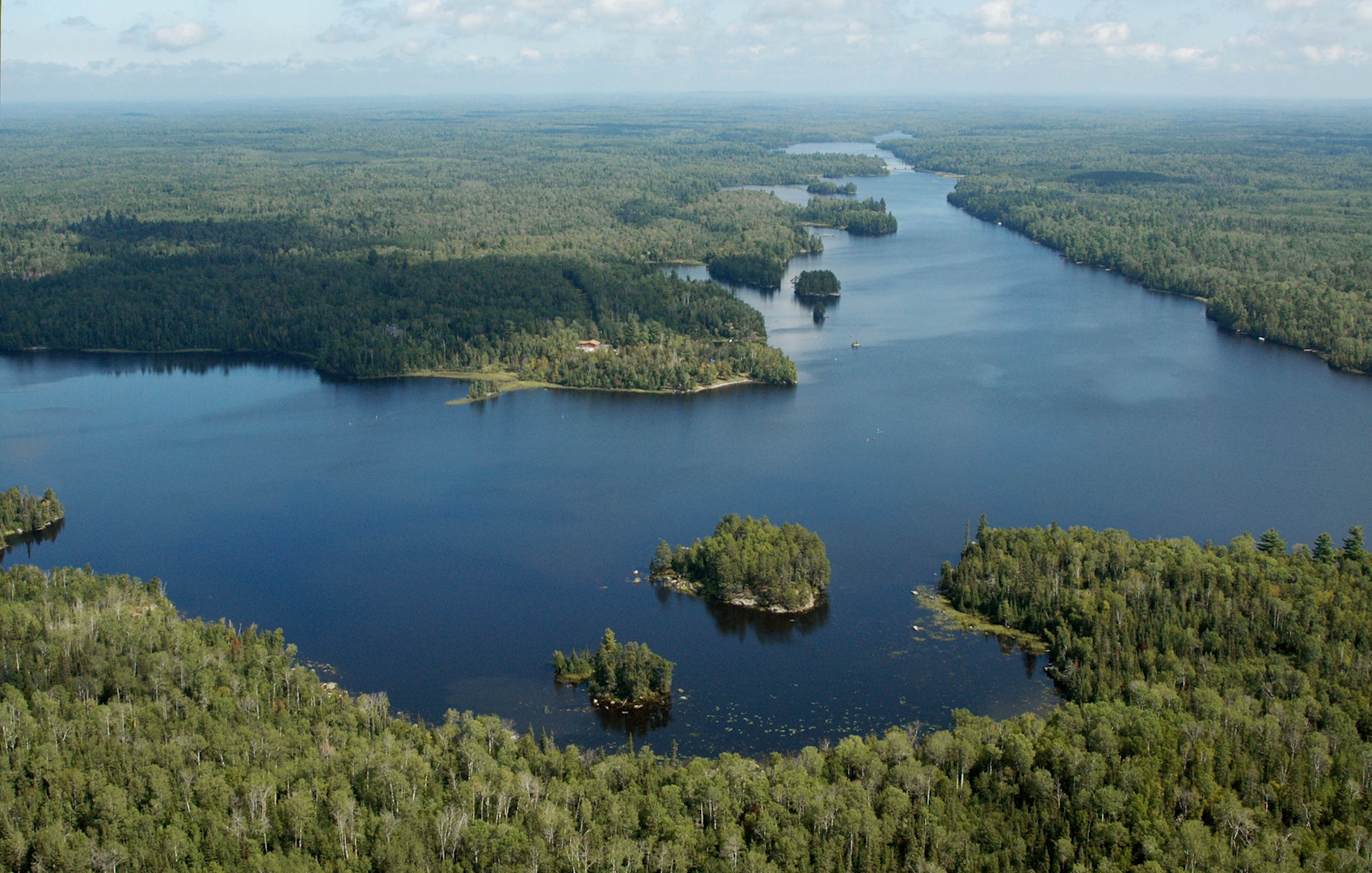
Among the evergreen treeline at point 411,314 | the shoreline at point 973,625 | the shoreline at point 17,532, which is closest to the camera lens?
the shoreline at point 973,625

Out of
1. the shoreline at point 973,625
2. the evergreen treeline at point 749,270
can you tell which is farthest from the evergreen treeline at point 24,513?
the evergreen treeline at point 749,270

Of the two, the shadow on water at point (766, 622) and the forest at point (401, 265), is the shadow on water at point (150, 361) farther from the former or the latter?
the shadow on water at point (766, 622)

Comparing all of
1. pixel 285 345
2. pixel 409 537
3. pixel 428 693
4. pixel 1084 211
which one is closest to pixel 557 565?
pixel 409 537

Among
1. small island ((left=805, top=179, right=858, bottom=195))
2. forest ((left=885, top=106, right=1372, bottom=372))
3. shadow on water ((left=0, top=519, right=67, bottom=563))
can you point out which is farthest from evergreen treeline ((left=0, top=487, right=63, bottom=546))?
small island ((left=805, top=179, right=858, bottom=195))

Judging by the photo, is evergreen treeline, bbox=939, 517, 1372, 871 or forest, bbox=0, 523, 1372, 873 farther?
evergreen treeline, bbox=939, 517, 1372, 871

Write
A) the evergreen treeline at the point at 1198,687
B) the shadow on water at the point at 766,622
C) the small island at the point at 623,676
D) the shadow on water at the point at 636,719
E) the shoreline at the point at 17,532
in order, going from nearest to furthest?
the evergreen treeline at the point at 1198,687, the shadow on water at the point at 636,719, the small island at the point at 623,676, the shadow on water at the point at 766,622, the shoreline at the point at 17,532

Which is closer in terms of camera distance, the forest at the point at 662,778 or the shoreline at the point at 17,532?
the forest at the point at 662,778

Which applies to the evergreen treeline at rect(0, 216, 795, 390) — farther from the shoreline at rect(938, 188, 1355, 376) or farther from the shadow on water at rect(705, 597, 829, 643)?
the shoreline at rect(938, 188, 1355, 376)
